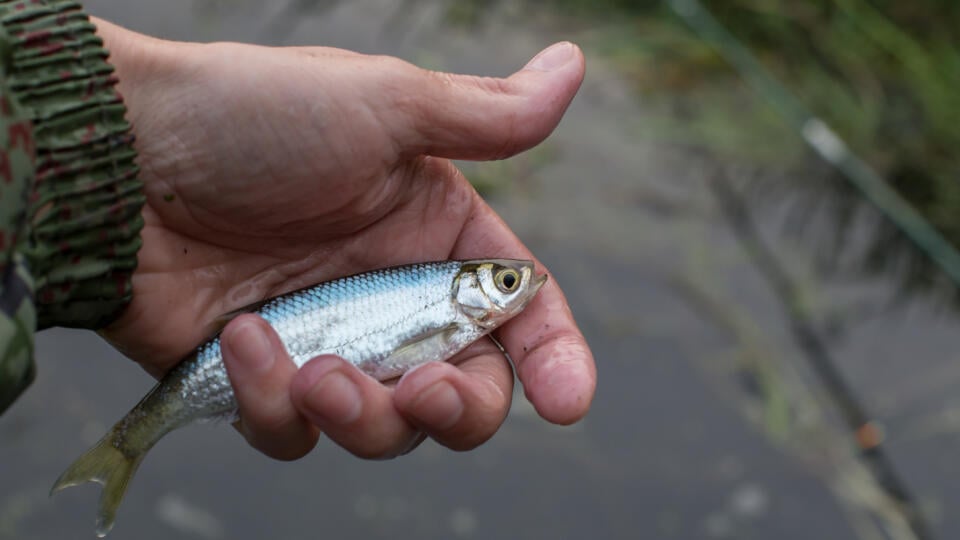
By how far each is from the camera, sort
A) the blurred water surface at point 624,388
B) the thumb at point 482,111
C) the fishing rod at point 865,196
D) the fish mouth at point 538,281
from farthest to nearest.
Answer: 1. the fishing rod at point 865,196
2. the blurred water surface at point 624,388
3. the fish mouth at point 538,281
4. the thumb at point 482,111

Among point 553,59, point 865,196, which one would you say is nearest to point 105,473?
point 553,59

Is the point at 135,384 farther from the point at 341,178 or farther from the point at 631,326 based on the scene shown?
the point at 631,326

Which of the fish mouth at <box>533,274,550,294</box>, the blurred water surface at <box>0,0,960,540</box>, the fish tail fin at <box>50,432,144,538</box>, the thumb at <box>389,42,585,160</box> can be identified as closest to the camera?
the fish tail fin at <box>50,432,144,538</box>

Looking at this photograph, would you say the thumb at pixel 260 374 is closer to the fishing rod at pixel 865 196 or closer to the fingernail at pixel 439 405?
the fingernail at pixel 439 405

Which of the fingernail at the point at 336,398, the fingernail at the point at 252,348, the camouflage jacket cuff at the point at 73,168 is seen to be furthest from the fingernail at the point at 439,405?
the camouflage jacket cuff at the point at 73,168

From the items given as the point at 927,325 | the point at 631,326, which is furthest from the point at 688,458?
the point at 927,325

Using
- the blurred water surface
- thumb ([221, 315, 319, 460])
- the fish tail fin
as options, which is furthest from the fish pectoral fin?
the blurred water surface

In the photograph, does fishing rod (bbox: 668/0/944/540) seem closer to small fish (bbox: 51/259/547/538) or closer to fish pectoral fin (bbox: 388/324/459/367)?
small fish (bbox: 51/259/547/538)
